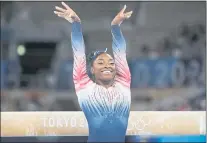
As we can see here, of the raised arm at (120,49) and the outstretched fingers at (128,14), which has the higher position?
the outstretched fingers at (128,14)

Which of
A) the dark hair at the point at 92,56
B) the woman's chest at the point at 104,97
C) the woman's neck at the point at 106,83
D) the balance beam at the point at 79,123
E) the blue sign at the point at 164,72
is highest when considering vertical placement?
the dark hair at the point at 92,56

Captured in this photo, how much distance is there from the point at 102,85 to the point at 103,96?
103 millimetres

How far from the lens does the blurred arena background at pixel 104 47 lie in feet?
20.9

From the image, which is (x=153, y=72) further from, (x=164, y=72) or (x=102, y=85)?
(x=102, y=85)

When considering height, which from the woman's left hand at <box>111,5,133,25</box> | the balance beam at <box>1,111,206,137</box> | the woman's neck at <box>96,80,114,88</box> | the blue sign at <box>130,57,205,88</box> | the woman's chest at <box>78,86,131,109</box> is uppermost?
the woman's left hand at <box>111,5,133,25</box>

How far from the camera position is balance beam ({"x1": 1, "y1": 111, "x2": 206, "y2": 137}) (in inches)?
253

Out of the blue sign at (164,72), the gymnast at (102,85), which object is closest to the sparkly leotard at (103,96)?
the gymnast at (102,85)

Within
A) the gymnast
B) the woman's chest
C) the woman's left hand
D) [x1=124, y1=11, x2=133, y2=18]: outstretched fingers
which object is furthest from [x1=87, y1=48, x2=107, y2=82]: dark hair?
[x1=124, y1=11, x2=133, y2=18]: outstretched fingers

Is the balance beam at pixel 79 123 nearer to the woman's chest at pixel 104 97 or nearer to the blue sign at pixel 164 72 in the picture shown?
the woman's chest at pixel 104 97

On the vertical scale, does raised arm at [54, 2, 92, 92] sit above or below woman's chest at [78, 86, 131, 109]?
above

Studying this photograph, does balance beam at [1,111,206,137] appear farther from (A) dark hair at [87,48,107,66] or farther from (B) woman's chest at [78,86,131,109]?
(A) dark hair at [87,48,107,66]

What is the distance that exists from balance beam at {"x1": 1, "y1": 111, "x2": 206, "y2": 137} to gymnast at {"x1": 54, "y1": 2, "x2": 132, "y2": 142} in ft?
0.32

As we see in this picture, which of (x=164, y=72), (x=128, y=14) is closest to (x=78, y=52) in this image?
(x=128, y=14)

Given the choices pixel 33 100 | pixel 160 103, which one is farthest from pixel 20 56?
pixel 160 103
